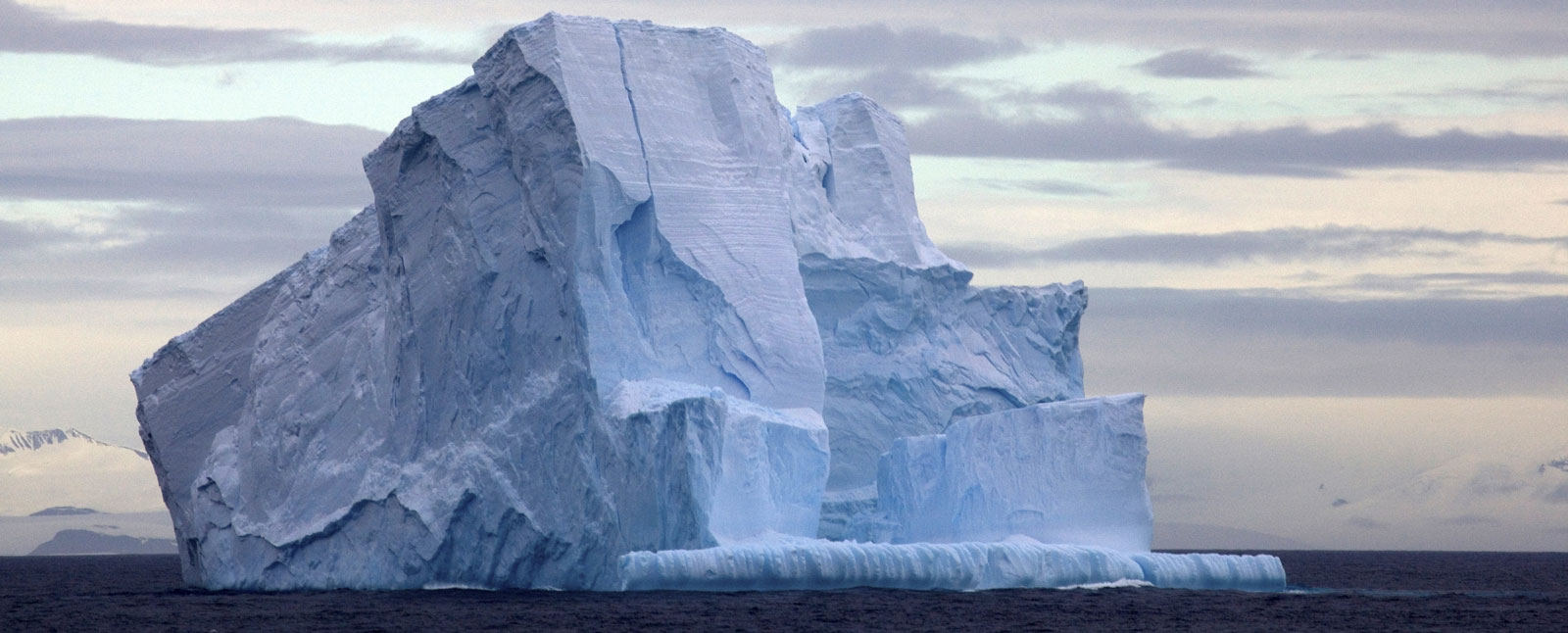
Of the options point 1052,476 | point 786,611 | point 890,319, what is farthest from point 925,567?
point 890,319

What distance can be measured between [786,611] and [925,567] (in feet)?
5.54

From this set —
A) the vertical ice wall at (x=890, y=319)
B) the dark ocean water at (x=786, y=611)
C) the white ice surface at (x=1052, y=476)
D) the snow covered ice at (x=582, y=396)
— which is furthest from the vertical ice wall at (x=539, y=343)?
the vertical ice wall at (x=890, y=319)

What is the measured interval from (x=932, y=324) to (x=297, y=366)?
907 centimetres

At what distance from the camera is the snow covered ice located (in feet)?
76.2

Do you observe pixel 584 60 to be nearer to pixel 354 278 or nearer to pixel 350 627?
pixel 354 278

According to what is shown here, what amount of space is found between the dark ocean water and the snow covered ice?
0.45 m

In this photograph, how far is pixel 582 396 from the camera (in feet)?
76.2

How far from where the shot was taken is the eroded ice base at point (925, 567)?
22.0 meters

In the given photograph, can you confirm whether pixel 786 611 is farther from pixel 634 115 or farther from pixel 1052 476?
pixel 634 115

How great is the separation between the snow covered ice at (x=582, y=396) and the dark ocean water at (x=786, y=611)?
0.45 metres

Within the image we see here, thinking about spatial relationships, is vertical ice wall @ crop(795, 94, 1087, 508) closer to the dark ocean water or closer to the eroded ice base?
the dark ocean water

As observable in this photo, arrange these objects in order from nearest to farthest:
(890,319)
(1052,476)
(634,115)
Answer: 1. (634,115)
2. (1052,476)
3. (890,319)

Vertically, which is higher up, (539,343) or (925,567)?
(539,343)

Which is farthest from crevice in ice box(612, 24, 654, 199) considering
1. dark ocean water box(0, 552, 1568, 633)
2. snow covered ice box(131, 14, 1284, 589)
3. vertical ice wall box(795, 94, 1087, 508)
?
dark ocean water box(0, 552, 1568, 633)
